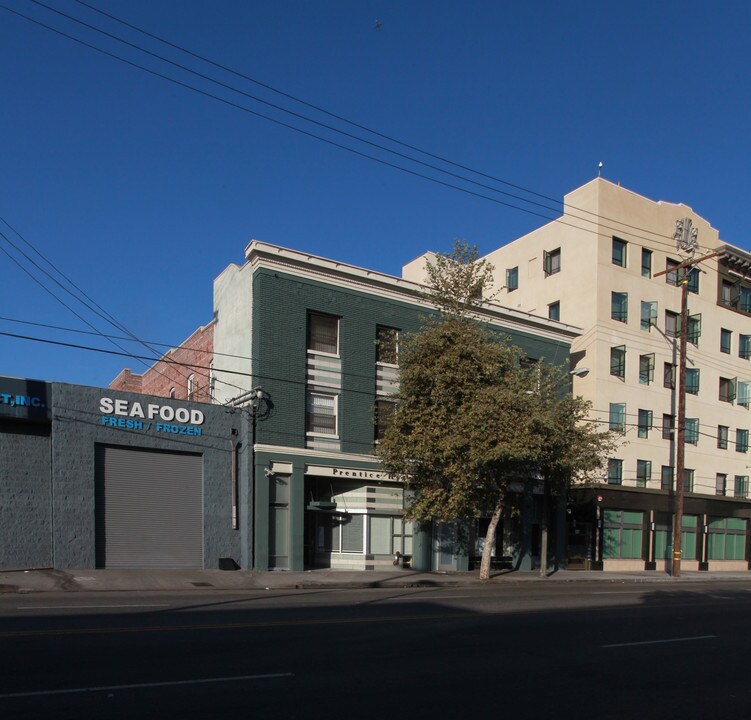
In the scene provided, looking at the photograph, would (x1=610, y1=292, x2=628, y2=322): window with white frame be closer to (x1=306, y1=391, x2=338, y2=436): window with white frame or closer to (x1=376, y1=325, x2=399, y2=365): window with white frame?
(x1=376, y1=325, x2=399, y2=365): window with white frame

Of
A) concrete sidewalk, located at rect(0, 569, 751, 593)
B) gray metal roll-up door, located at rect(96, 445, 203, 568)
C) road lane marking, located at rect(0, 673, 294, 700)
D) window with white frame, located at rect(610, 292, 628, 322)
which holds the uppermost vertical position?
window with white frame, located at rect(610, 292, 628, 322)

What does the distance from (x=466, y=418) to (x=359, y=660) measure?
14469mm

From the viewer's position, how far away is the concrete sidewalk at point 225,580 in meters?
18.9

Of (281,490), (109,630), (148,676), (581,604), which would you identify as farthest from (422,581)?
(148,676)

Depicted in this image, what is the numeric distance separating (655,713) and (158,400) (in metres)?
19.0

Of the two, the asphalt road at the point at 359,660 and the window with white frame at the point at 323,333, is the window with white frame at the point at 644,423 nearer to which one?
the window with white frame at the point at 323,333

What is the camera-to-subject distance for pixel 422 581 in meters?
23.8

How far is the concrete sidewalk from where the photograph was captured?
62.1 ft

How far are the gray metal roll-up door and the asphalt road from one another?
6.53 metres

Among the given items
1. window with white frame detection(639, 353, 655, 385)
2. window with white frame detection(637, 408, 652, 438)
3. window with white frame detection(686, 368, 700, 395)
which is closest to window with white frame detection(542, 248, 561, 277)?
window with white frame detection(639, 353, 655, 385)

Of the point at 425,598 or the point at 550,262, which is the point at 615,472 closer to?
the point at 550,262

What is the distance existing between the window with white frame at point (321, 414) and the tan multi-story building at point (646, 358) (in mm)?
13143

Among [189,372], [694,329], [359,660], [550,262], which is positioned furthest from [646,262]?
[359,660]

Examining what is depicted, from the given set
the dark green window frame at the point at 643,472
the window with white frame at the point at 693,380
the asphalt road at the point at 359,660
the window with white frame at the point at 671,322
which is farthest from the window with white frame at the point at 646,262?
the asphalt road at the point at 359,660
